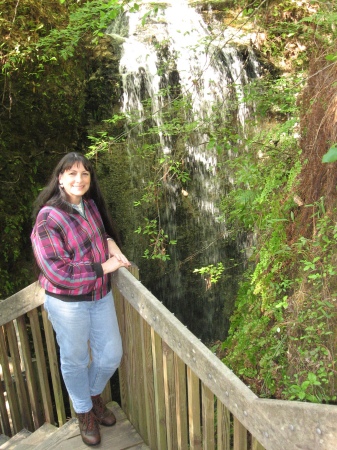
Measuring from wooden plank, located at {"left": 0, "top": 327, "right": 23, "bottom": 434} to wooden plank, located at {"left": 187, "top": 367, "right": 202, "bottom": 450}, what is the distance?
1814mm

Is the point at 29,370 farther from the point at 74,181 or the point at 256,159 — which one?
the point at 256,159

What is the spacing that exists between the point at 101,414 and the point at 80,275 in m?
1.06

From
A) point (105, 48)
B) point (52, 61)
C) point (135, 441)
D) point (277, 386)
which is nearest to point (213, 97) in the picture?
point (105, 48)

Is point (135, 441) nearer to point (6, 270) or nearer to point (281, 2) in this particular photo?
point (6, 270)

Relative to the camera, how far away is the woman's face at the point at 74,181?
260cm

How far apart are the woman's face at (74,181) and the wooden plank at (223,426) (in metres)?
1.42

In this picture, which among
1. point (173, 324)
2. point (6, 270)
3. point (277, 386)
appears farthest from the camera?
point (6, 270)

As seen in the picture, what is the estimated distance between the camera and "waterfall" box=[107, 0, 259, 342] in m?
7.70

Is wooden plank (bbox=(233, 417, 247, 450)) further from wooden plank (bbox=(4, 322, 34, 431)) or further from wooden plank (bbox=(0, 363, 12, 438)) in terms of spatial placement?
wooden plank (bbox=(0, 363, 12, 438))

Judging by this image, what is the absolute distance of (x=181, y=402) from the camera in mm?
2303

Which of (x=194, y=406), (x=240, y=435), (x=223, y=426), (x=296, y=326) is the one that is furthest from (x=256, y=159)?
(x=240, y=435)

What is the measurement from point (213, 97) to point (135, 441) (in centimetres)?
651

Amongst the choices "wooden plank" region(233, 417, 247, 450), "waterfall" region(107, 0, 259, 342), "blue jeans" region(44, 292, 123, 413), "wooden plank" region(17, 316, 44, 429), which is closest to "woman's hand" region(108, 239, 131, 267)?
"blue jeans" region(44, 292, 123, 413)

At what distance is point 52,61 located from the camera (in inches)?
248
